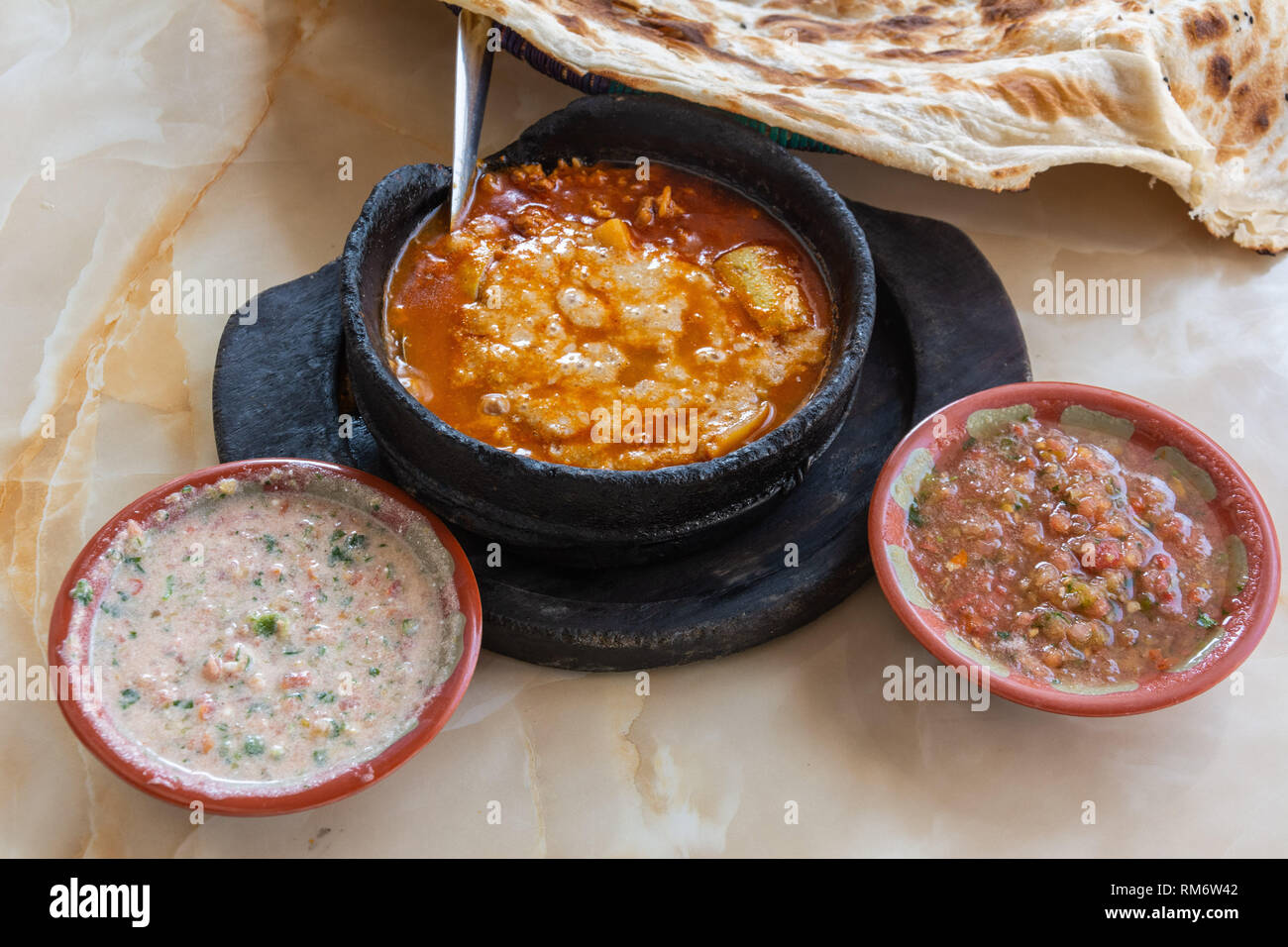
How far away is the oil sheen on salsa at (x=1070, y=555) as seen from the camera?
2318mm

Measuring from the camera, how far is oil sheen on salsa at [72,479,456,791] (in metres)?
2.04

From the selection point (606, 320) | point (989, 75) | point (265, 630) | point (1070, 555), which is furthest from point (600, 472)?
point (989, 75)

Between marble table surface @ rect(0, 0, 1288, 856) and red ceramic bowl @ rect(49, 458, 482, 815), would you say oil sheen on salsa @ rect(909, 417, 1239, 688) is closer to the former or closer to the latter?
marble table surface @ rect(0, 0, 1288, 856)

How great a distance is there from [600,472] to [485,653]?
1.92 feet

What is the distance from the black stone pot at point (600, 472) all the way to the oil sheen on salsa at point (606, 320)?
8 centimetres

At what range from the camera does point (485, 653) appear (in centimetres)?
252

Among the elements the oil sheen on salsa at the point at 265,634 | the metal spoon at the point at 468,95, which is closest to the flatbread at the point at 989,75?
the metal spoon at the point at 468,95

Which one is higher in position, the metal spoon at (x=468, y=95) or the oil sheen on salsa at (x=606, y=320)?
the metal spoon at (x=468, y=95)

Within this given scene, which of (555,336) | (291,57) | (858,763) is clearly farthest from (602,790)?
(291,57)

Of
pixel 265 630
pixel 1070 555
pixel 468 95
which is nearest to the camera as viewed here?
pixel 265 630

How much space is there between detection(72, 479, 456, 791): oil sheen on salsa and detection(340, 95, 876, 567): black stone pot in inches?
7.9

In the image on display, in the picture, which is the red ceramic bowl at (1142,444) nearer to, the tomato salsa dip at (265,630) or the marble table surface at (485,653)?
the marble table surface at (485,653)

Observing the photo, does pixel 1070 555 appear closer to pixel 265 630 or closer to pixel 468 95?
pixel 265 630

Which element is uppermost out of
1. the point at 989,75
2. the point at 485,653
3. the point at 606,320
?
the point at 989,75
